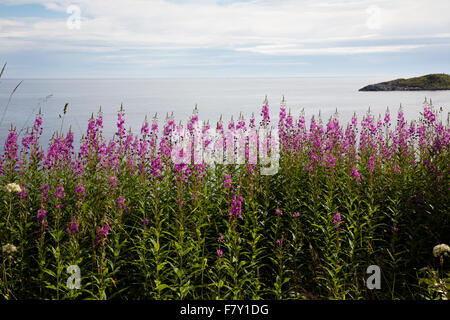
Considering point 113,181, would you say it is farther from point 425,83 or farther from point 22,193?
point 425,83

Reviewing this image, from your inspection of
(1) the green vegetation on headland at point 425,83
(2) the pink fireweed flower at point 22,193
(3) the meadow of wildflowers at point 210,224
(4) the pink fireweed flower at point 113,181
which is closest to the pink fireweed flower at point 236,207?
(3) the meadow of wildflowers at point 210,224

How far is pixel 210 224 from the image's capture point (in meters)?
6.79

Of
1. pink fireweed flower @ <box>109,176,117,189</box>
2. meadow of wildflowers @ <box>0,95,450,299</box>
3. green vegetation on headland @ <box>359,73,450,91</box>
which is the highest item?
green vegetation on headland @ <box>359,73,450,91</box>

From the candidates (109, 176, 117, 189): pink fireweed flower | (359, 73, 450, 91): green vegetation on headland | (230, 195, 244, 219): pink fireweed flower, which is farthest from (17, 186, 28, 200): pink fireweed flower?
(359, 73, 450, 91): green vegetation on headland

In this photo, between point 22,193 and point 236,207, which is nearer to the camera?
point 236,207

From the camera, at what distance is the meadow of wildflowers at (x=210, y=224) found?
554 centimetres

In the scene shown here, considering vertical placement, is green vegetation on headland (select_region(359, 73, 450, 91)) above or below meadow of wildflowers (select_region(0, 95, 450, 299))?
above

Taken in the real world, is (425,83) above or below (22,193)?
above

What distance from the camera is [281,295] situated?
5.70 m

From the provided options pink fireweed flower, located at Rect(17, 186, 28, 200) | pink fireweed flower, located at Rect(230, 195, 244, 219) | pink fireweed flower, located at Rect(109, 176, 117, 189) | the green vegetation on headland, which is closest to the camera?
pink fireweed flower, located at Rect(230, 195, 244, 219)

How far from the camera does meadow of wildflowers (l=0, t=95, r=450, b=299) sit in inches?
218

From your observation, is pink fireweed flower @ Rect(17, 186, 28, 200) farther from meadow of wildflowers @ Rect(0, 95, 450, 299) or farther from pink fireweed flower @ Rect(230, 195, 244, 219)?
pink fireweed flower @ Rect(230, 195, 244, 219)

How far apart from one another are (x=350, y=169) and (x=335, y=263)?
2.14 m

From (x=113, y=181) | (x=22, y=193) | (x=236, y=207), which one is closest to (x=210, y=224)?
(x=236, y=207)
